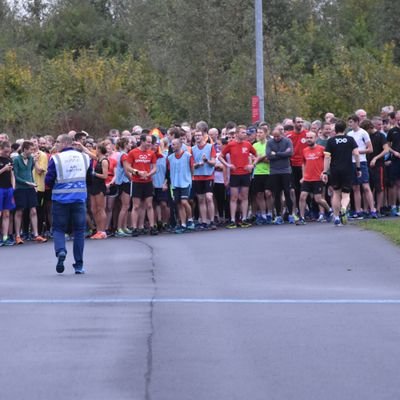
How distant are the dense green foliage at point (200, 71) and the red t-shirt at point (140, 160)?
35.6 ft

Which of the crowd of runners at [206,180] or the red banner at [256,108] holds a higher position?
the red banner at [256,108]

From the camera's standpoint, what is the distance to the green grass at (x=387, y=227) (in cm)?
1892

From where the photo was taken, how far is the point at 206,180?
23.0 metres

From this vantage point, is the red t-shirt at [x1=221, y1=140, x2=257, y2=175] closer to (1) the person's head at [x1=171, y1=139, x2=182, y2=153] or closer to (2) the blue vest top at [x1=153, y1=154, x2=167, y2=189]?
(1) the person's head at [x1=171, y1=139, x2=182, y2=153]

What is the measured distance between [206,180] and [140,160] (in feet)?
4.79

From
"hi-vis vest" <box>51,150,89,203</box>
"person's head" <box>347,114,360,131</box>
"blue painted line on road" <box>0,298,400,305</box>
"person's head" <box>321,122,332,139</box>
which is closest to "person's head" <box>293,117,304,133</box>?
"person's head" <box>321,122,332,139</box>

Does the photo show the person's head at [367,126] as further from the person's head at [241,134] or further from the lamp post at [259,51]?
the lamp post at [259,51]

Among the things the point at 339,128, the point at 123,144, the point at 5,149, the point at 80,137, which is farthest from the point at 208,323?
the point at 123,144

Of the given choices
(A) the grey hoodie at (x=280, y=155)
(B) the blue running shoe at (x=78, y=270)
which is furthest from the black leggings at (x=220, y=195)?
(B) the blue running shoe at (x=78, y=270)

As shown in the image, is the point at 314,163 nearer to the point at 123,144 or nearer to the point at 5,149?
the point at 123,144

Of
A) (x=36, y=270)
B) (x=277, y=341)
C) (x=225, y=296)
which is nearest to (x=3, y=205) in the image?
(x=36, y=270)

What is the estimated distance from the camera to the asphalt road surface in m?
9.03

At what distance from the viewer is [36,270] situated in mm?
16828

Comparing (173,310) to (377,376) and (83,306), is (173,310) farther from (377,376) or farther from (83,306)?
(377,376)
